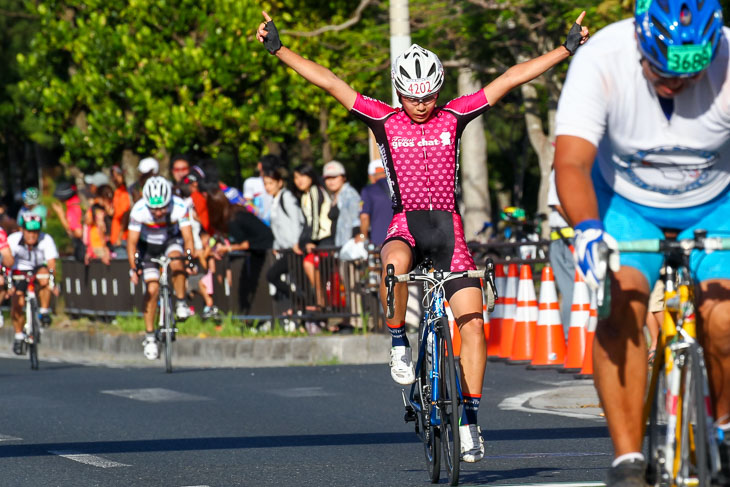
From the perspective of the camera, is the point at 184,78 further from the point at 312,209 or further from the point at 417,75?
the point at 417,75

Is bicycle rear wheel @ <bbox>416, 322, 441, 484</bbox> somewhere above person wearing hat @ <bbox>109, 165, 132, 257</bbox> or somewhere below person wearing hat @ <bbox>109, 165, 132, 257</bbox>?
below

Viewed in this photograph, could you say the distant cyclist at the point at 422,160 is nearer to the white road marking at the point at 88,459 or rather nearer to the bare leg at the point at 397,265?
the bare leg at the point at 397,265

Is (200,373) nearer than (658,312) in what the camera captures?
No

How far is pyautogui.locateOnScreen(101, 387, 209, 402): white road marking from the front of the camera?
12602 mm

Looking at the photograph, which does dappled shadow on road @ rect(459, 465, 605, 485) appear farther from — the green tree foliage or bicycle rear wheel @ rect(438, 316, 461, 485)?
the green tree foliage

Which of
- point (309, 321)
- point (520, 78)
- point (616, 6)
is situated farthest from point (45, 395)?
point (616, 6)

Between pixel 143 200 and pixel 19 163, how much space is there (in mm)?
52446

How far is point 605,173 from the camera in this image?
218 inches

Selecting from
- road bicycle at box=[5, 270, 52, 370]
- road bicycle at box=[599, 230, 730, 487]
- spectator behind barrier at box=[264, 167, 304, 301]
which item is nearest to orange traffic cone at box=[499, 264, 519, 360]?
spectator behind barrier at box=[264, 167, 304, 301]

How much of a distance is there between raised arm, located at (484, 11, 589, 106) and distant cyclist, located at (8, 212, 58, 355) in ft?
37.3

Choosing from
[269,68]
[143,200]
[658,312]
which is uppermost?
[269,68]

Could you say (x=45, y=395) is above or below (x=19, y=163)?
below

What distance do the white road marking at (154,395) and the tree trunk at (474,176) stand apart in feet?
53.1

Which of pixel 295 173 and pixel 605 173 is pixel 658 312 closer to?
pixel 605 173
